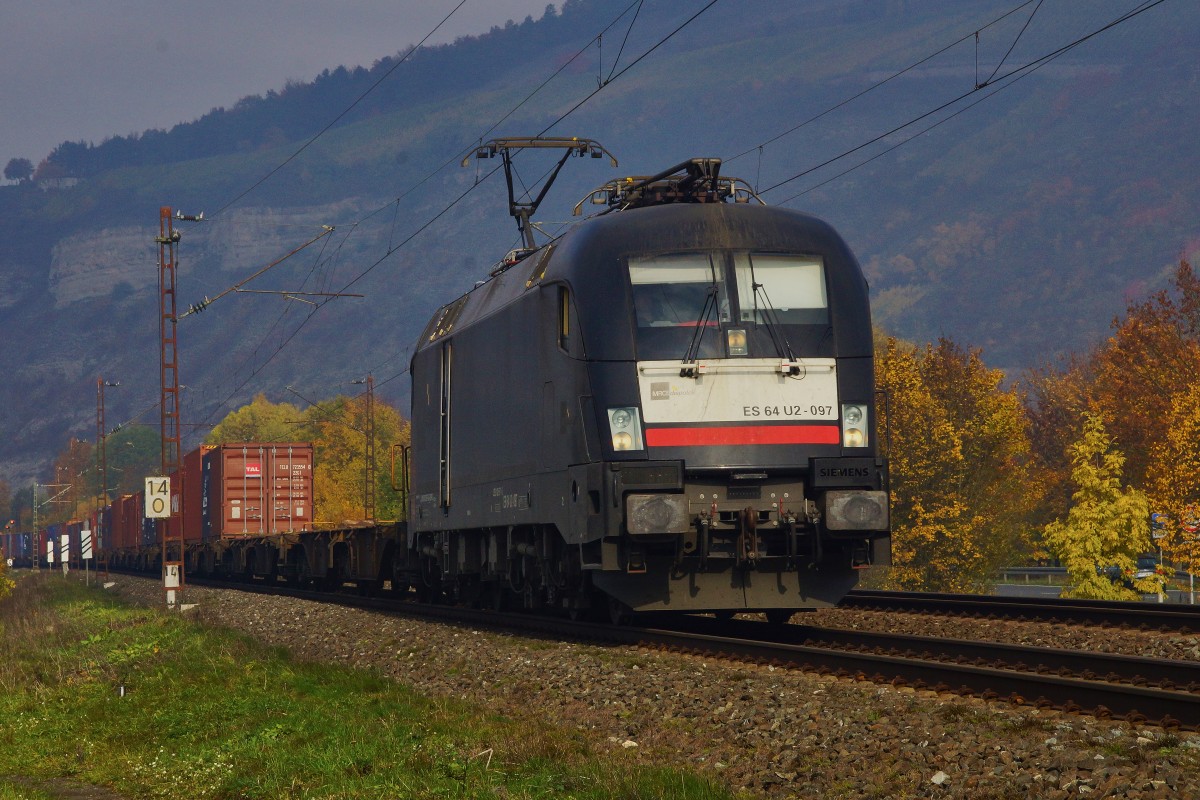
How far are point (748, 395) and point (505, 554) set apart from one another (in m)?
5.48

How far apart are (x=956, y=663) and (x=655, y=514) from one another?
3131 mm

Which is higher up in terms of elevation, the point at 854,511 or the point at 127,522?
the point at 854,511

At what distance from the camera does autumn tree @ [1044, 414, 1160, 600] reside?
47.8 meters

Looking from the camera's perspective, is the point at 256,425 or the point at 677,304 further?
the point at 256,425

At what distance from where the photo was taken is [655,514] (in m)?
13.4

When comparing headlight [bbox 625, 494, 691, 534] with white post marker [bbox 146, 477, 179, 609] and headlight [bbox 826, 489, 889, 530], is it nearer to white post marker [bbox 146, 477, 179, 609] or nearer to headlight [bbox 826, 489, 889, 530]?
headlight [bbox 826, 489, 889, 530]

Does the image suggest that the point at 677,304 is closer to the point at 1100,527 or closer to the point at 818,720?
the point at 818,720

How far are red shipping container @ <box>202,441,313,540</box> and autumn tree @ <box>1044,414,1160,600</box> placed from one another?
26.3m

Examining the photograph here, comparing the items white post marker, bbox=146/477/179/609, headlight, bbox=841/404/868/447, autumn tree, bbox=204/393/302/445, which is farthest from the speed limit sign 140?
Answer: autumn tree, bbox=204/393/302/445

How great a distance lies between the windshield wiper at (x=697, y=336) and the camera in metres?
13.8

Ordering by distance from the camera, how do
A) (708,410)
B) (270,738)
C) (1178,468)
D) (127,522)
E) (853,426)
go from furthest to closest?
(127,522)
(1178,468)
(853,426)
(708,410)
(270,738)

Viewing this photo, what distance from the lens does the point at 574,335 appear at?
47.4ft

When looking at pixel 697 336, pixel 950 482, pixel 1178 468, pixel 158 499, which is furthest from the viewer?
pixel 950 482

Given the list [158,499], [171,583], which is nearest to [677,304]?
[171,583]
